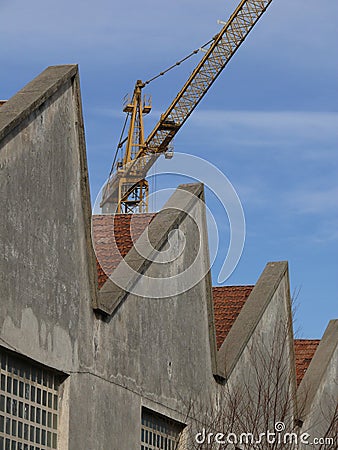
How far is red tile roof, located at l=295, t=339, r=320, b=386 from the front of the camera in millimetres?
29522

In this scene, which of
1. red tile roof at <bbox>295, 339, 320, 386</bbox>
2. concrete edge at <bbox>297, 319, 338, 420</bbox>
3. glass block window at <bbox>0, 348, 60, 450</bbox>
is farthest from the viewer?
red tile roof at <bbox>295, 339, 320, 386</bbox>

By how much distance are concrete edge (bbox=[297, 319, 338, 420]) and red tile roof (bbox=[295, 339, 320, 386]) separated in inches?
15.2

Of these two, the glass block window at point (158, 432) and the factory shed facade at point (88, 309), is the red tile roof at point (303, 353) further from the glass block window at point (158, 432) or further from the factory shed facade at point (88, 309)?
the glass block window at point (158, 432)

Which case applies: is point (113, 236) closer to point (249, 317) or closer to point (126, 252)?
point (126, 252)

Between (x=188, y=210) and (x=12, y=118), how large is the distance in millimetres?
6826

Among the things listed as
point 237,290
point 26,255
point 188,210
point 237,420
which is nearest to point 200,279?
point 188,210

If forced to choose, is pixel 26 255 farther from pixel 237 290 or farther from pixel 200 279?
pixel 237 290

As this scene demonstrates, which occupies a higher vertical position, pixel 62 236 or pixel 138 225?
pixel 138 225

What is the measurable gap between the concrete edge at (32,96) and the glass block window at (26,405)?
10.1 ft

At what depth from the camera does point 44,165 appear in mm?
16094

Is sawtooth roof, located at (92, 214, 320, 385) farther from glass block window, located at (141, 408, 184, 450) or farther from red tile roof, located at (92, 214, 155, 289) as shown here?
glass block window, located at (141, 408, 184, 450)

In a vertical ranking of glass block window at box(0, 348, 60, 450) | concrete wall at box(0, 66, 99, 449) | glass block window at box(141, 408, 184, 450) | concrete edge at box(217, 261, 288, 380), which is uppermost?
concrete edge at box(217, 261, 288, 380)

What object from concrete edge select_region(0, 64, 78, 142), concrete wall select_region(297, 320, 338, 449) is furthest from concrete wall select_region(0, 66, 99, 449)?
concrete wall select_region(297, 320, 338, 449)

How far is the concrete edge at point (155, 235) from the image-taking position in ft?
58.2
